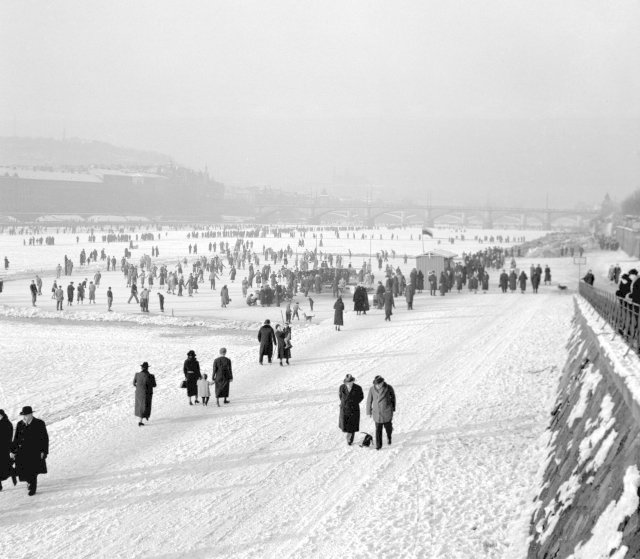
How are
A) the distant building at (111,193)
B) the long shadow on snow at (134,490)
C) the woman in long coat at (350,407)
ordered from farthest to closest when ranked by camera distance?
the distant building at (111,193) → the woman in long coat at (350,407) → the long shadow on snow at (134,490)

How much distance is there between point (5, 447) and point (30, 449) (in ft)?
1.10

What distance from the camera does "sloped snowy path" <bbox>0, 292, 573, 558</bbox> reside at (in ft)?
23.3

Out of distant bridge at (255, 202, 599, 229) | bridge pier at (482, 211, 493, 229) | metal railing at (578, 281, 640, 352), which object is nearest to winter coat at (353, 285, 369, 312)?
metal railing at (578, 281, 640, 352)

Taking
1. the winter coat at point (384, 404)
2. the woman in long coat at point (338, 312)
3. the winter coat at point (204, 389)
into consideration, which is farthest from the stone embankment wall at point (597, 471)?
the woman in long coat at point (338, 312)

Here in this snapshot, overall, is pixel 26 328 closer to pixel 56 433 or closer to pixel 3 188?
pixel 56 433

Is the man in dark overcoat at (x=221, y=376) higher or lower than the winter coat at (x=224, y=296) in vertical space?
lower

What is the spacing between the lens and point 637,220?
55.8 meters

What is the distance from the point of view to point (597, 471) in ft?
20.6

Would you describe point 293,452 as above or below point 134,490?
above

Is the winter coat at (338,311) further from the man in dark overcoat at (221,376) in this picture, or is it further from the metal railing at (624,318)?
the metal railing at (624,318)

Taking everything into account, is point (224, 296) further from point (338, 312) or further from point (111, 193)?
point (111, 193)

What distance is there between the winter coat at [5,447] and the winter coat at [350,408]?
3.87 m

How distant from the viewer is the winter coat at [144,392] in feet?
36.2

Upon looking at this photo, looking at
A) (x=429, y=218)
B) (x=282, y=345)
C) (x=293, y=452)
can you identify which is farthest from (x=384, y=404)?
(x=429, y=218)
